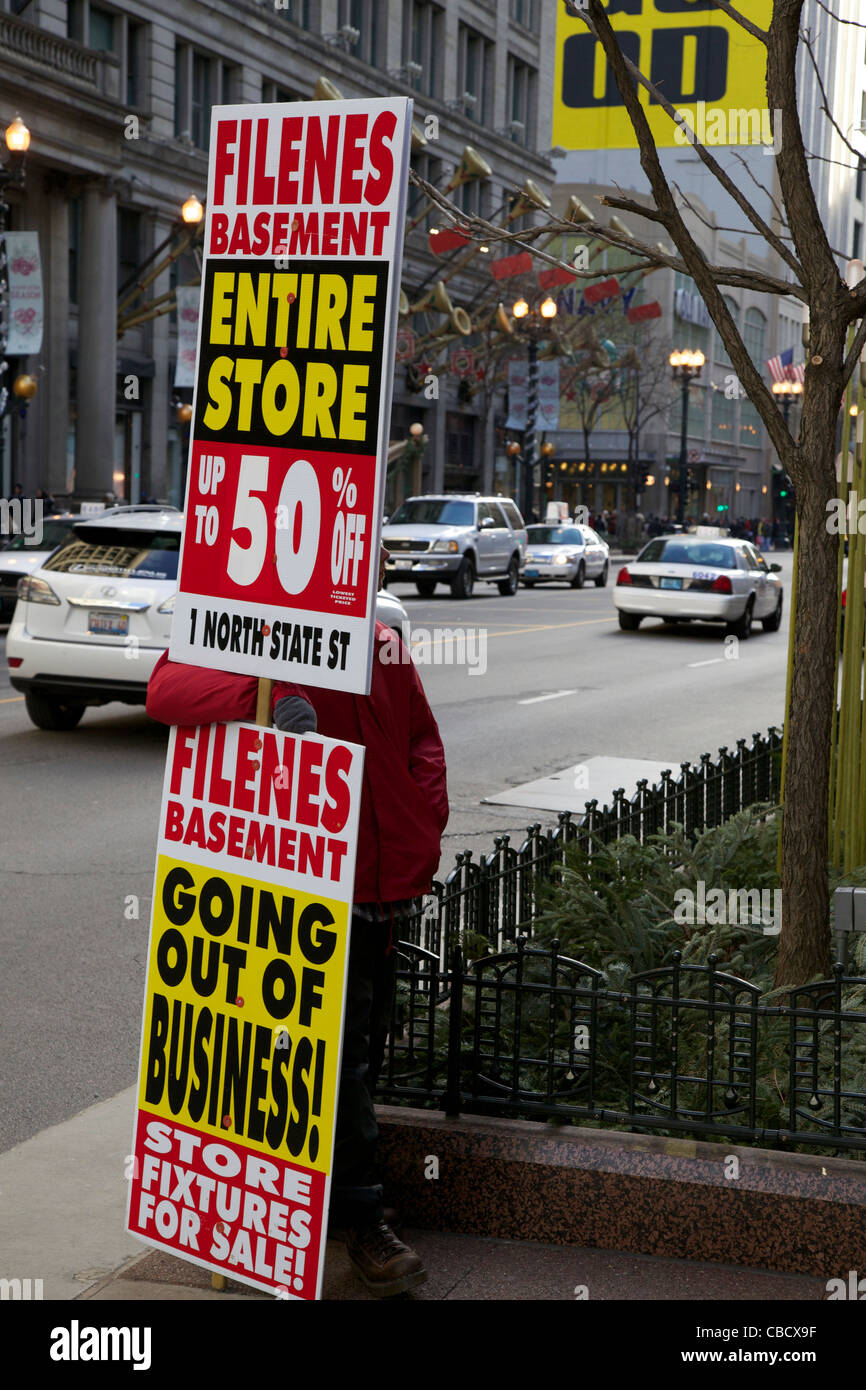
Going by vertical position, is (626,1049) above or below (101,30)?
below

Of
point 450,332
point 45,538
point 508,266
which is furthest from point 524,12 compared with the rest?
point 45,538

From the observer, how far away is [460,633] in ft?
77.6

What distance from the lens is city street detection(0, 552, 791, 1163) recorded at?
5844mm

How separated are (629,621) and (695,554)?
148 cm

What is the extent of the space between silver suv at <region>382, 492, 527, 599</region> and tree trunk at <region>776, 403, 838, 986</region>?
82.3ft

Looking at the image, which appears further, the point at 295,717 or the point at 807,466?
the point at 807,466

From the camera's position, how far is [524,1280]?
386 cm

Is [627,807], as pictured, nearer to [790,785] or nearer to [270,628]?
[790,785]

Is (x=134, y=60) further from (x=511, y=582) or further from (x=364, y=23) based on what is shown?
(x=511, y=582)

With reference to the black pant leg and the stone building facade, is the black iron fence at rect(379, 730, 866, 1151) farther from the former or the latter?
the stone building facade

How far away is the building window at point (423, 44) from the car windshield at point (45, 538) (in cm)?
3861

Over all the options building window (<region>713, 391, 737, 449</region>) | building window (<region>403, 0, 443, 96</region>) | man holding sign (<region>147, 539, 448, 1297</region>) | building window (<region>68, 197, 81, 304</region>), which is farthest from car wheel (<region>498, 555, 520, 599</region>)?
building window (<region>713, 391, 737, 449</region>)

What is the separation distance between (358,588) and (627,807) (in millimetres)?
3326

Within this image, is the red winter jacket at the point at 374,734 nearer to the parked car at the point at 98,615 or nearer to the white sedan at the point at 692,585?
the parked car at the point at 98,615
